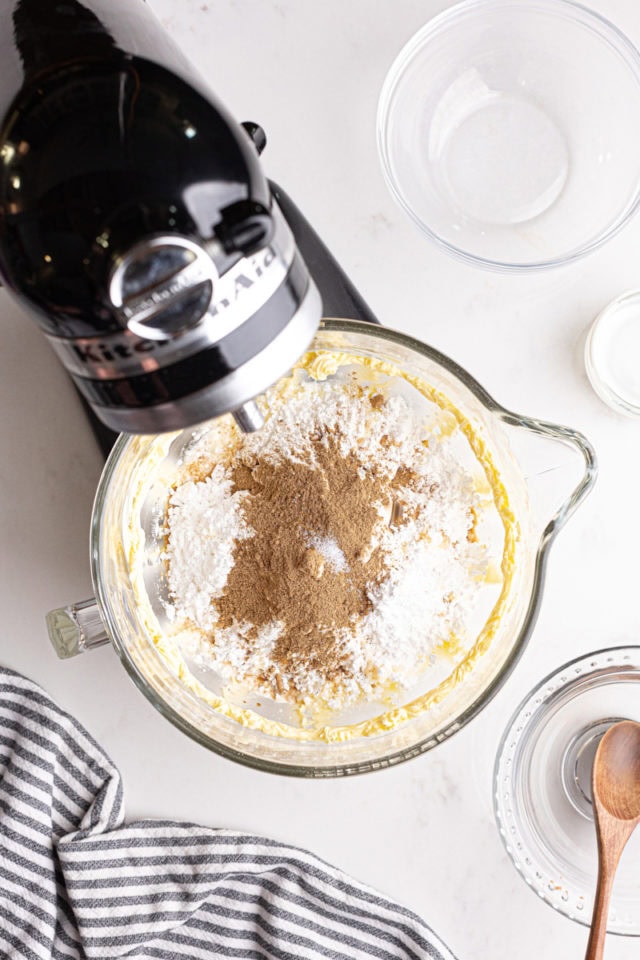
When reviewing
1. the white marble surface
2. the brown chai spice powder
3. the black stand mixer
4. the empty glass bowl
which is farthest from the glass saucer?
the black stand mixer

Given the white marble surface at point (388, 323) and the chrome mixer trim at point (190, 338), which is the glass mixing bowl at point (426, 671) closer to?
the white marble surface at point (388, 323)

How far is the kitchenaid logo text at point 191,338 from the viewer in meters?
0.58

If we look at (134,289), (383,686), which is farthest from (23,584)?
(134,289)

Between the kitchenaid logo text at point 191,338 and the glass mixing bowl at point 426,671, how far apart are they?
332 mm

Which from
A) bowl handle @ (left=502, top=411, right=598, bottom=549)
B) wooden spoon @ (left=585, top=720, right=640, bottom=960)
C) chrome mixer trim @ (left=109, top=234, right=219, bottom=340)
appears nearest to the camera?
chrome mixer trim @ (left=109, top=234, right=219, bottom=340)

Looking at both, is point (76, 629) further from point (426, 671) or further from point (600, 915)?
point (600, 915)

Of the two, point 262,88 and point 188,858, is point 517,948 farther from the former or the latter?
point 262,88

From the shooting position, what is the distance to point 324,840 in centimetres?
111

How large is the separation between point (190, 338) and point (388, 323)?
54 centimetres

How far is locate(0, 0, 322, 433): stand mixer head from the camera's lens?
1.82ft

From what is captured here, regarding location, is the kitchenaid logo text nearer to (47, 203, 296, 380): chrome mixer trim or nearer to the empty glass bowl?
(47, 203, 296, 380): chrome mixer trim

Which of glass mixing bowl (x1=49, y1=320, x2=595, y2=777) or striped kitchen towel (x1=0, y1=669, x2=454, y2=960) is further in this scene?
striped kitchen towel (x1=0, y1=669, x2=454, y2=960)

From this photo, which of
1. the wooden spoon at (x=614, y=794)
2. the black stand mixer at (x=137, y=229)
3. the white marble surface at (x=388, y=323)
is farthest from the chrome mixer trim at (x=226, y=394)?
the wooden spoon at (x=614, y=794)

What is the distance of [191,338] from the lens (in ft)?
1.93
